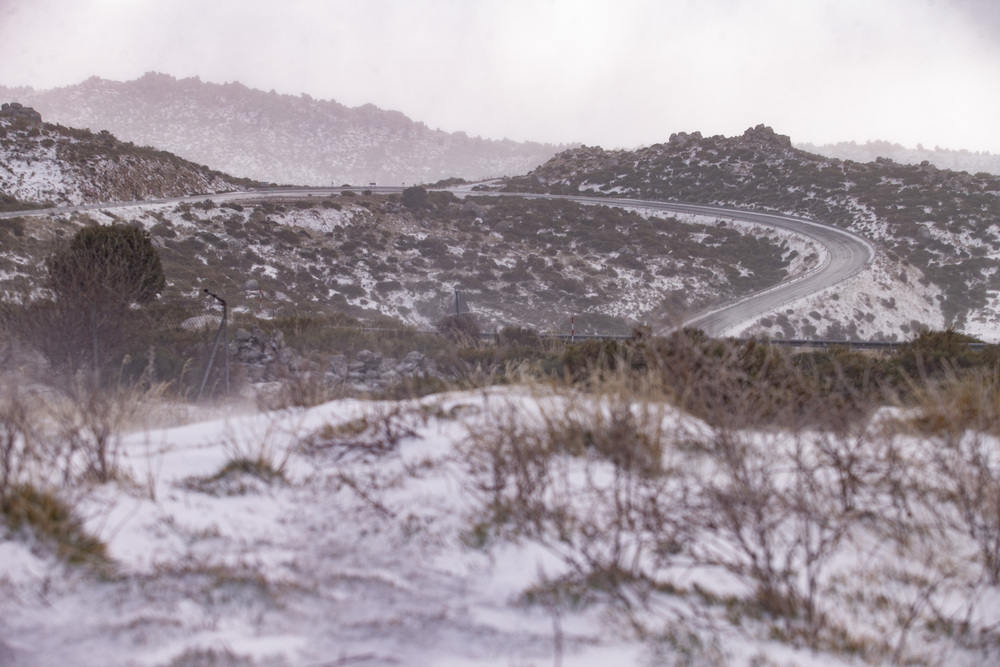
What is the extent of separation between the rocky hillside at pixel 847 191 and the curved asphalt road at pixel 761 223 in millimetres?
1615

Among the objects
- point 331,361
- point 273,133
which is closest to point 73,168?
point 331,361

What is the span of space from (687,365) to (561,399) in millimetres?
1089

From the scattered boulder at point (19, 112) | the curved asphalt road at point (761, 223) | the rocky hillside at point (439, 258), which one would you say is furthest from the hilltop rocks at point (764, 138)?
the scattered boulder at point (19, 112)

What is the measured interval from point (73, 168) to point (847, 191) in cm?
5193

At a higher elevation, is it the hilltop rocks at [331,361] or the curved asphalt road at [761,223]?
the curved asphalt road at [761,223]

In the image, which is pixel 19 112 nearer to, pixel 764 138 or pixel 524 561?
pixel 524 561

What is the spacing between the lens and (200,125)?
12756cm

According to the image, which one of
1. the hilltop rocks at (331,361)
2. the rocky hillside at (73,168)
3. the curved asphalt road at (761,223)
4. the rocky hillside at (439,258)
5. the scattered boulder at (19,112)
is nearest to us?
the hilltop rocks at (331,361)

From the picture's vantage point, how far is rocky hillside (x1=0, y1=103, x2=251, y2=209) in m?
32.8

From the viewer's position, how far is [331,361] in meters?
14.4

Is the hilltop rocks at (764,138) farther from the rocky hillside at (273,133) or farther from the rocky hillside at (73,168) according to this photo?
the rocky hillside at (273,133)

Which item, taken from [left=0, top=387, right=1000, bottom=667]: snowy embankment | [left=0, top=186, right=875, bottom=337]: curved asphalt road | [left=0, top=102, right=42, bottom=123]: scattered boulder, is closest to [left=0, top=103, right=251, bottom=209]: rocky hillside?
[left=0, top=102, right=42, bottom=123]: scattered boulder

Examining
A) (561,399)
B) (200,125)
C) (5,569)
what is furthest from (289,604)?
(200,125)

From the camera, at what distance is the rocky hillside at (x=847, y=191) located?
31484 mm
